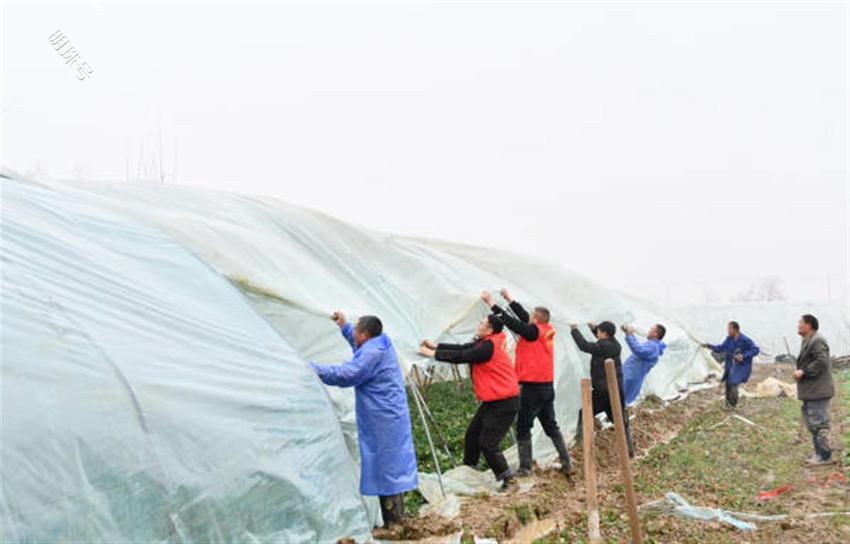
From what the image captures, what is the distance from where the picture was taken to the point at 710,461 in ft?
32.6

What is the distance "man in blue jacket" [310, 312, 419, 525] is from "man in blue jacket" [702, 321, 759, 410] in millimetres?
10268

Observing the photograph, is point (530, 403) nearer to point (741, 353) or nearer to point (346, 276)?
point (346, 276)

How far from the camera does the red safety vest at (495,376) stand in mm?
7496

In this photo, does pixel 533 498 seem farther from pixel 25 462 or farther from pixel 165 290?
pixel 25 462

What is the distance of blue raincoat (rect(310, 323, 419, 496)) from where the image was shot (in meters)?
5.78

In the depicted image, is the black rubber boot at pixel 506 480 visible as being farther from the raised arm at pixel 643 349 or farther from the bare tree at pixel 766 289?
the bare tree at pixel 766 289

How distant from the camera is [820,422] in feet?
30.3

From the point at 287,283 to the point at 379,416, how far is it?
1.54 m

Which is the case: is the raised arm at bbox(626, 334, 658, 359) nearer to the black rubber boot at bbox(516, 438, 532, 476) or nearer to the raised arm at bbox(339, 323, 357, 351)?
the black rubber boot at bbox(516, 438, 532, 476)

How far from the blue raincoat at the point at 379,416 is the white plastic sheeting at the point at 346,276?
27 cm

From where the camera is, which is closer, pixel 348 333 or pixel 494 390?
pixel 348 333

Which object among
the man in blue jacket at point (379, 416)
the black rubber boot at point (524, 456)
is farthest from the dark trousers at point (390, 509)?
the black rubber boot at point (524, 456)

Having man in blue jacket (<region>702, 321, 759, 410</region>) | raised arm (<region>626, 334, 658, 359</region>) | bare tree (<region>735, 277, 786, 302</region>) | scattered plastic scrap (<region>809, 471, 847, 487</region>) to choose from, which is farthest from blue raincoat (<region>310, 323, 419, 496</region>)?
bare tree (<region>735, 277, 786, 302</region>)

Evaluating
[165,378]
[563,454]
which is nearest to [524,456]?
[563,454]
